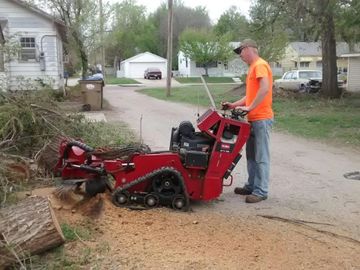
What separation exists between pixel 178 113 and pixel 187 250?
15.1 meters

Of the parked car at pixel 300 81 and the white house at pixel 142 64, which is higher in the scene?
the white house at pixel 142 64

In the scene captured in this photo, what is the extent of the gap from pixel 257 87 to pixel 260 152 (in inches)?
31.6

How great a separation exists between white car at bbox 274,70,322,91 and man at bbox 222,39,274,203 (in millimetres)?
25509

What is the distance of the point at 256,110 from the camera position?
6.68 m

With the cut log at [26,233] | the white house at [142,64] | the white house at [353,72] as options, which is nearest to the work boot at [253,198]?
the cut log at [26,233]

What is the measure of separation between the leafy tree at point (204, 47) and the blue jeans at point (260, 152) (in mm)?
57759

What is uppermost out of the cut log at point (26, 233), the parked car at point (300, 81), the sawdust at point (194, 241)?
the parked car at point (300, 81)

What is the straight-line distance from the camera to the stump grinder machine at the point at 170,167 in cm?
617

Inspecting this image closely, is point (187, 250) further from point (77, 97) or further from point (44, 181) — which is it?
point (77, 97)

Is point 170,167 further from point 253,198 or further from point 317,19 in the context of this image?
point 317,19

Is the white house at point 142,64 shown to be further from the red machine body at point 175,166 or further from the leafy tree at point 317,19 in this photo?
the red machine body at point 175,166

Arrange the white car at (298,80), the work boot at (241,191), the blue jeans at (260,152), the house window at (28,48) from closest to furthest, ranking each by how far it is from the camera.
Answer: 1. the blue jeans at (260,152)
2. the work boot at (241,191)
3. the house window at (28,48)
4. the white car at (298,80)

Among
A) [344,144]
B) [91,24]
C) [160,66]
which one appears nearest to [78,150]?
[344,144]

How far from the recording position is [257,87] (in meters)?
6.70
